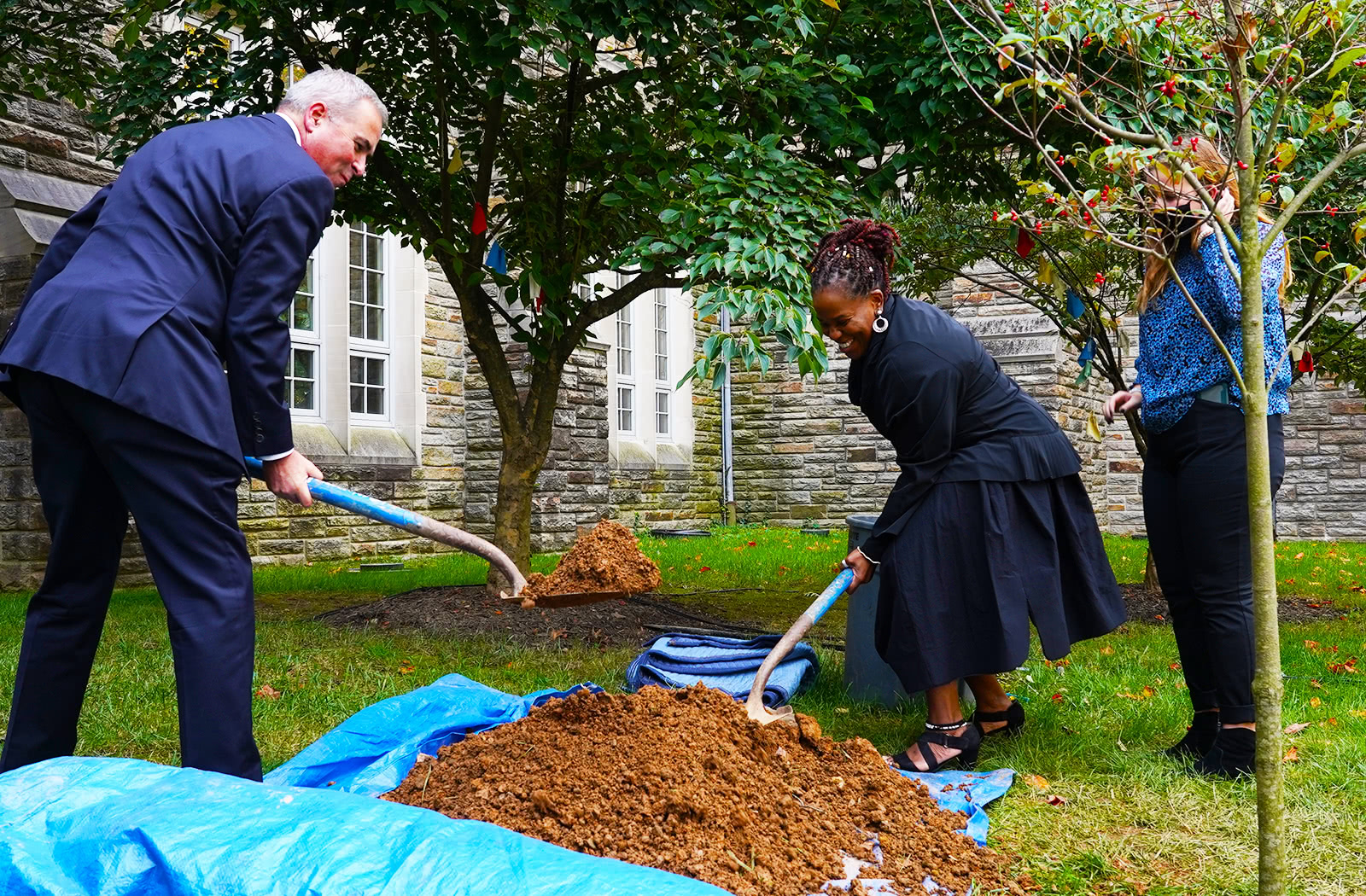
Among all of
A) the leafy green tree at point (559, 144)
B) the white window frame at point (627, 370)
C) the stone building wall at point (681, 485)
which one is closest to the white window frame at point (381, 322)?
the stone building wall at point (681, 485)

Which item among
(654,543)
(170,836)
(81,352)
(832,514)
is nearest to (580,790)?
(170,836)

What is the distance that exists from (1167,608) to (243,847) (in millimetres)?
6076

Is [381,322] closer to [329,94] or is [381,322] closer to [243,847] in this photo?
[329,94]

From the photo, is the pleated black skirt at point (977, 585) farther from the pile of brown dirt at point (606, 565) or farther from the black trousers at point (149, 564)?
the pile of brown dirt at point (606, 565)

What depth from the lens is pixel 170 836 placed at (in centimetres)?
145

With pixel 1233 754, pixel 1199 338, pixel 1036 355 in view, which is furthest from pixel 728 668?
pixel 1036 355

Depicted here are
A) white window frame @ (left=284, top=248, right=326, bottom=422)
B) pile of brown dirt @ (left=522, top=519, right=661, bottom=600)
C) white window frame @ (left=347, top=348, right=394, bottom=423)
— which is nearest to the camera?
pile of brown dirt @ (left=522, top=519, right=661, bottom=600)

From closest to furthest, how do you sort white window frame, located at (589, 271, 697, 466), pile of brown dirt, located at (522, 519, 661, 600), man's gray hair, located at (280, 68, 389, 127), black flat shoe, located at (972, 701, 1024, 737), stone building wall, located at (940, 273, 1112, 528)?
man's gray hair, located at (280, 68, 389, 127), black flat shoe, located at (972, 701, 1024, 737), pile of brown dirt, located at (522, 519, 661, 600), stone building wall, located at (940, 273, 1112, 528), white window frame, located at (589, 271, 697, 466)

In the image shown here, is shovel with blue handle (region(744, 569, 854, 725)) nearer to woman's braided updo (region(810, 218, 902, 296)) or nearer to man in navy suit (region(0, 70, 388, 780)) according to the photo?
woman's braided updo (region(810, 218, 902, 296))

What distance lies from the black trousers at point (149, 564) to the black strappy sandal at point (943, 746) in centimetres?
186

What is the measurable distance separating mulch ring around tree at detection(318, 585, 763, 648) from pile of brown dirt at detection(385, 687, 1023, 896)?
8.68ft

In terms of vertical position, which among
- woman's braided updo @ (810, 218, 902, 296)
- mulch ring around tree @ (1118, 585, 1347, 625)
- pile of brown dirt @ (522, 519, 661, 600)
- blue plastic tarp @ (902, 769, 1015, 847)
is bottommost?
mulch ring around tree @ (1118, 585, 1347, 625)

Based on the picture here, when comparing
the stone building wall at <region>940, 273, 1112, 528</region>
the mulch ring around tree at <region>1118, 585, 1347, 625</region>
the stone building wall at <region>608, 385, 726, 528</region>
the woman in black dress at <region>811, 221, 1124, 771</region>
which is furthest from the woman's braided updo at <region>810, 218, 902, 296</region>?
the stone building wall at <region>940, 273, 1112, 528</region>

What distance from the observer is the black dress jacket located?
3314 mm
